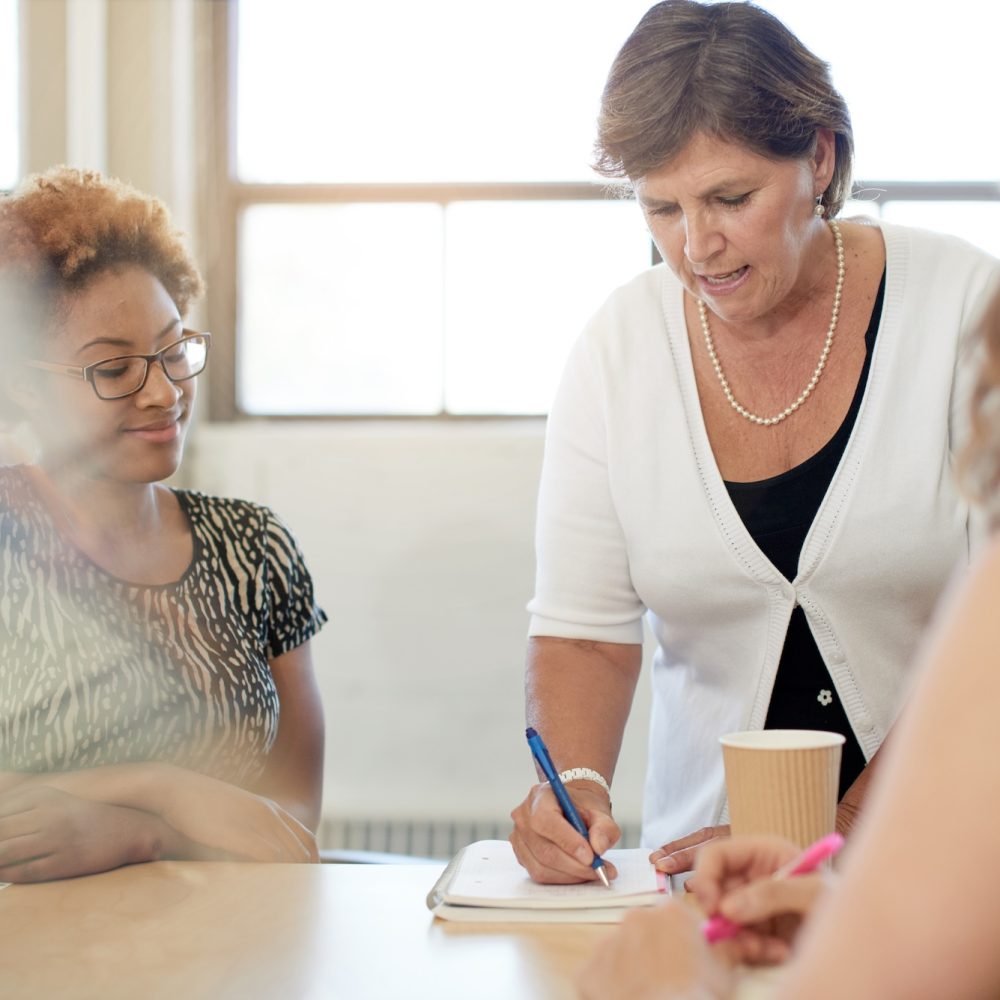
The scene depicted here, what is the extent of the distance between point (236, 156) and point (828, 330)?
1.99 m

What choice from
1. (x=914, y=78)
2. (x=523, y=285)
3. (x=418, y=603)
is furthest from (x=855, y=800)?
(x=914, y=78)

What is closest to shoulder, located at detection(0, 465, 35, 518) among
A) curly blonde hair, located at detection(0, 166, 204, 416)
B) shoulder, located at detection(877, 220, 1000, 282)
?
curly blonde hair, located at detection(0, 166, 204, 416)

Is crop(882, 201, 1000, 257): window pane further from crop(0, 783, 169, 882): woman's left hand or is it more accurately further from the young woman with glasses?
crop(0, 783, 169, 882): woman's left hand

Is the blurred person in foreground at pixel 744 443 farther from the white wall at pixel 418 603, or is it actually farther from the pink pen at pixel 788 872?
the white wall at pixel 418 603

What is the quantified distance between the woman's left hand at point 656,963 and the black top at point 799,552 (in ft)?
2.32

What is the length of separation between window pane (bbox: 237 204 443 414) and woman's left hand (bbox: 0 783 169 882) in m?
1.87

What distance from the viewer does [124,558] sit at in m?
1.65

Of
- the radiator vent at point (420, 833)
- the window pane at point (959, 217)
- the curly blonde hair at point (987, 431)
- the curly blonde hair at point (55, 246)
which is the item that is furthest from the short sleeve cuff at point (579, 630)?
the window pane at point (959, 217)

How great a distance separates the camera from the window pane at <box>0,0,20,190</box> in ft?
8.64

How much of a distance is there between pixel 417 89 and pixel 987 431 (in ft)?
8.74

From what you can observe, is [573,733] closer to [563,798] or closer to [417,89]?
[563,798]

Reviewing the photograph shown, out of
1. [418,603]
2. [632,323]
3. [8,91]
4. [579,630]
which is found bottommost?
[418,603]

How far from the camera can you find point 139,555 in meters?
1.66

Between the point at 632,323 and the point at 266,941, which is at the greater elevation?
the point at 632,323
